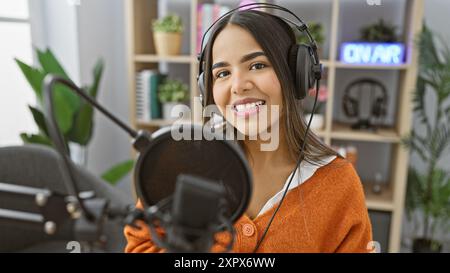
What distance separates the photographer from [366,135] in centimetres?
191

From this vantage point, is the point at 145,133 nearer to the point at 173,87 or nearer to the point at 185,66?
the point at 173,87

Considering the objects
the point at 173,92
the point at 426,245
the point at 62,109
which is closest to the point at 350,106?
the point at 426,245

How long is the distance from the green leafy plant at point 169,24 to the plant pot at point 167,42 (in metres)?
0.02

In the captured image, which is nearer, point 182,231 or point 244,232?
point 182,231

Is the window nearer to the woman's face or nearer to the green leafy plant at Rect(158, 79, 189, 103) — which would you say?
the green leafy plant at Rect(158, 79, 189, 103)

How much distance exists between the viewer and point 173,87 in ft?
6.73

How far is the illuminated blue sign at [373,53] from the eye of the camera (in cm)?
183

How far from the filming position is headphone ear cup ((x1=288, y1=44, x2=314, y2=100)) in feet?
2.07

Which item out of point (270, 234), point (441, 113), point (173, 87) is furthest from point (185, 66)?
point (270, 234)

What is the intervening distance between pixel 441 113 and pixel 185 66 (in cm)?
134

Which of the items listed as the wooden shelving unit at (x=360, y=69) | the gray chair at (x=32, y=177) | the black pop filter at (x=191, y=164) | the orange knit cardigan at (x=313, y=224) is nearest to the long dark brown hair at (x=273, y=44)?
the orange knit cardigan at (x=313, y=224)

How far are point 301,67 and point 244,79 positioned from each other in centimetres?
9

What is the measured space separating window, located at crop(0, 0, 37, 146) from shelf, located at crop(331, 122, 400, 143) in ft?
4.71
